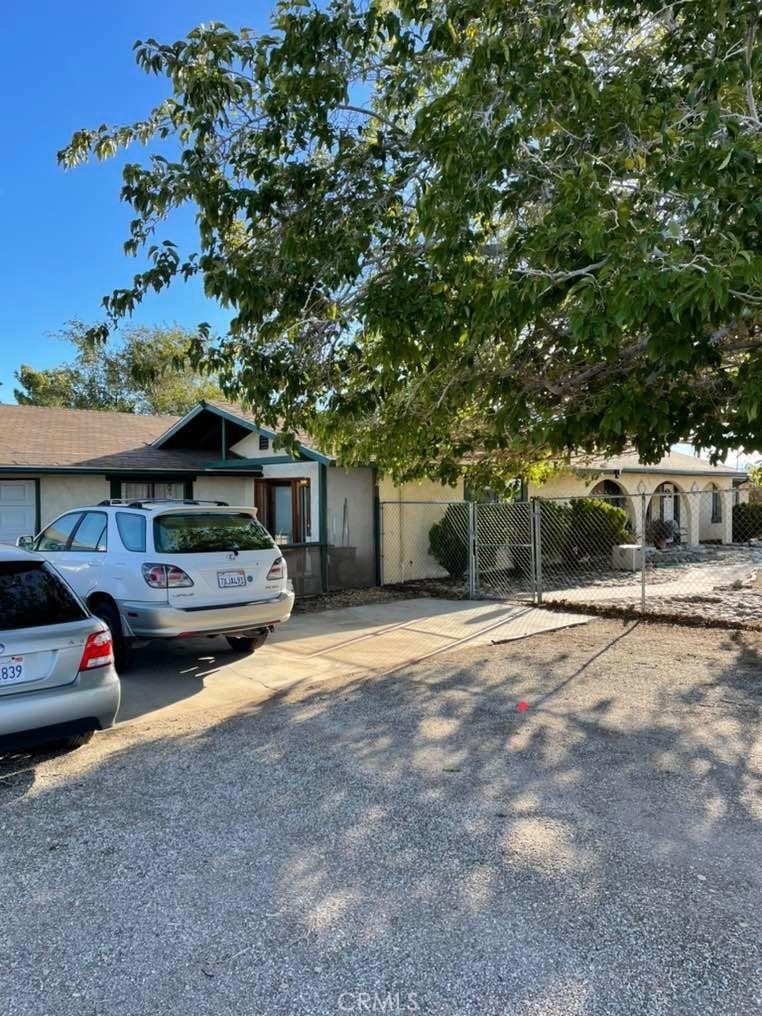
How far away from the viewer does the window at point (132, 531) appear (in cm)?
780

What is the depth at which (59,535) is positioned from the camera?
29.8 feet

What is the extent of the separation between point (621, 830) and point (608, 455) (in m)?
4.68

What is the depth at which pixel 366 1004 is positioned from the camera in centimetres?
268

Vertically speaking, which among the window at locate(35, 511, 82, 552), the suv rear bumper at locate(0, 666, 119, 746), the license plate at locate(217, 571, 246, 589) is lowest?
the suv rear bumper at locate(0, 666, 119, 746)

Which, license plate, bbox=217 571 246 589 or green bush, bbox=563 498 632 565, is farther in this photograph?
green bush, bbox=563 498 632 565

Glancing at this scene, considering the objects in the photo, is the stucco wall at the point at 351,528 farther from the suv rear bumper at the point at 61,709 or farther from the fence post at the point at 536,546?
the suv rear bumper at the point at 61,709

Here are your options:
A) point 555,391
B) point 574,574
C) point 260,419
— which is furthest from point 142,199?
point 574,574

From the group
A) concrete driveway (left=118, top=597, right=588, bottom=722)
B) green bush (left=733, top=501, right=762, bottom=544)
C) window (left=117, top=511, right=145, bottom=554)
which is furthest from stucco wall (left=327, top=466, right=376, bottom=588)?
green bush (left=733, top=501, right=762, bottom=544)

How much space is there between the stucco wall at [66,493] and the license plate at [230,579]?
7.90 metres

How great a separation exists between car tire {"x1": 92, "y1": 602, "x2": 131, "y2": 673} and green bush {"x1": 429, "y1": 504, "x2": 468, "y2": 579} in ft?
30.2

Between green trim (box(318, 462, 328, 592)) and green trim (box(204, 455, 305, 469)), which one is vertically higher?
green trim (box(204, 455, 305, 469))

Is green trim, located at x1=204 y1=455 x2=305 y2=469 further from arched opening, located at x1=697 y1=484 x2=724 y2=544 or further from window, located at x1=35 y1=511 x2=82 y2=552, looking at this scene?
arched opening, located at x1=697 y1=484 x2=724 y2=544

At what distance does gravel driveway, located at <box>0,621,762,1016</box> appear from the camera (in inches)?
110

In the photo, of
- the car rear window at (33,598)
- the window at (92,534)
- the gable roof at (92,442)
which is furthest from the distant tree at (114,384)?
the car rear window at (33,598)
